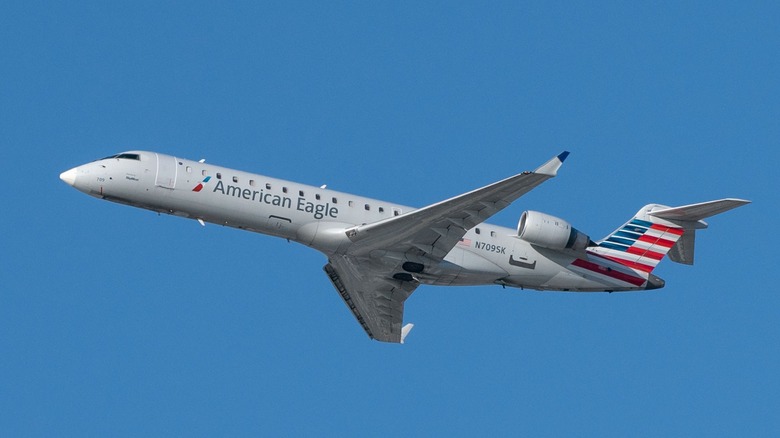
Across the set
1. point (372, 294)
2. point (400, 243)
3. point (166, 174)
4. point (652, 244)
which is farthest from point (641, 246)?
point (166, 174)

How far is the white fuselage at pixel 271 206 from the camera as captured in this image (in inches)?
1237

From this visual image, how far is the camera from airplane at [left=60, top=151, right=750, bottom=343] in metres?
31.3

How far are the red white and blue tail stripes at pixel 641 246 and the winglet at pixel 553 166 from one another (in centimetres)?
683

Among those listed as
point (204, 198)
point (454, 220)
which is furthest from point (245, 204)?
point (454, 220)

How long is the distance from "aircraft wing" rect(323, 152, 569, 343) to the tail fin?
5.60m

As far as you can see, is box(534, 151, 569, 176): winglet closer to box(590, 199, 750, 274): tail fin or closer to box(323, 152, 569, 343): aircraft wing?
box(323, 152, 569, 343): aircraft wing

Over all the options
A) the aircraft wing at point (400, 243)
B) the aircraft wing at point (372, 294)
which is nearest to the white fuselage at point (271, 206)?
the aircraft wing at point (400, 243)

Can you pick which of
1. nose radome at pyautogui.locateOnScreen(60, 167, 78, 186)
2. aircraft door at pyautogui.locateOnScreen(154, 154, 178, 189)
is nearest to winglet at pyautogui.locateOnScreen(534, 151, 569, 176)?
aircraft door at pyautogui.locateOnScreen(154, 154, 178, 189)

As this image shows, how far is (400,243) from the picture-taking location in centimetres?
3188

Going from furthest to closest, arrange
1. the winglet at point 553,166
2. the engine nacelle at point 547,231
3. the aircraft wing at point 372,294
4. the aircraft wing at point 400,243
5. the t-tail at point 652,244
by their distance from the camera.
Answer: the t-tail at point 652,244, the aircraft wing at point 372,294, the engine nacelle at point 547,231, the aircraft wing at point 400,243, the winglet at point 553,166

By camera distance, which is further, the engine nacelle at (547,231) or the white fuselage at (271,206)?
the engine nacelle at (547,231)

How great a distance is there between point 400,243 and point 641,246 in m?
7.70

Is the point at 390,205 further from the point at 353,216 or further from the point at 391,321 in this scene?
the point at 391,321

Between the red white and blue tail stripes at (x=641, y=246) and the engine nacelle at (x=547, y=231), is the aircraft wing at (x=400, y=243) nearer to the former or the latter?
the engine nacelle at (x=547, y=231)
